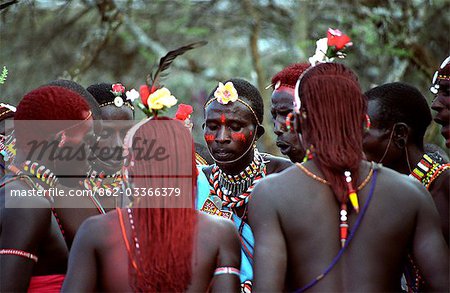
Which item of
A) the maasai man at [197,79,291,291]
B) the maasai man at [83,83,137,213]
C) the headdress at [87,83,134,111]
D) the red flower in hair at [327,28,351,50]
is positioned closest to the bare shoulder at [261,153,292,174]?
the maasai man at [197,79,291,291]

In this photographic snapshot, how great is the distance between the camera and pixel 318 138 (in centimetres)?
363

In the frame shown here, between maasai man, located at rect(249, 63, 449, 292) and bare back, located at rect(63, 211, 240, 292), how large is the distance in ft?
0.60

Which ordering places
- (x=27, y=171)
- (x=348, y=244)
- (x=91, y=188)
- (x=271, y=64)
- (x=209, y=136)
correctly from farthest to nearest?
1. (x=271, y=64)
2. (x=209, y=136)
3. (x=91, y=188)
4. (x=27, y=171)
5. (x=348, y=244)

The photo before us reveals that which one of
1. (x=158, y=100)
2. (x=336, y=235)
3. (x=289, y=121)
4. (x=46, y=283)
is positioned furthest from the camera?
(x=46, y=283)

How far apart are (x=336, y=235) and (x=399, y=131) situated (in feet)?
5.36

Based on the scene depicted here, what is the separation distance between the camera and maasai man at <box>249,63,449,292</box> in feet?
11.5

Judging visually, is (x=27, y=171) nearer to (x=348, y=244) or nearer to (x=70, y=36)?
(x=348, y=244)

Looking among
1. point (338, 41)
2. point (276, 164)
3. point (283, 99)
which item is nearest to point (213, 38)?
point (283, 99)

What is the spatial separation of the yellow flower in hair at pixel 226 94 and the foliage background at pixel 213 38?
4.77 meters

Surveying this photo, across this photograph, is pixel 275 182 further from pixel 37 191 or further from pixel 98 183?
pixel 98 183

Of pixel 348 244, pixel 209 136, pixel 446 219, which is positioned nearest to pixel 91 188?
pixel 209 136

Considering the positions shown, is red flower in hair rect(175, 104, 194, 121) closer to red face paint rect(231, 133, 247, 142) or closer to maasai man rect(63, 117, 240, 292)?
maasai man rect(63, 117, 240, 292)

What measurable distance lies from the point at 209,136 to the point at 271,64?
9.78 meters

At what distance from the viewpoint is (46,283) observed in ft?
13.2
